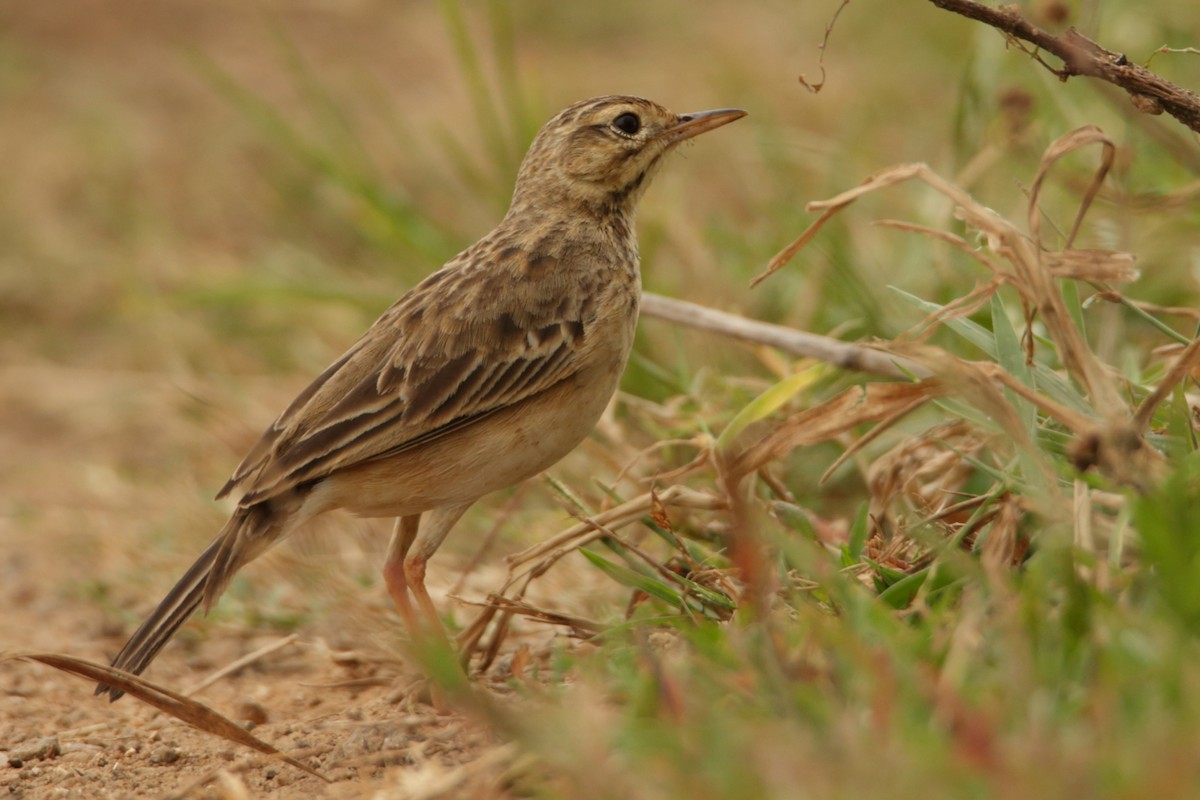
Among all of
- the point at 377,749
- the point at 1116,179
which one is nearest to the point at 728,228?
the point at 1116,179

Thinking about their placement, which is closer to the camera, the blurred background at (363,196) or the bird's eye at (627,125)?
the bird's eye at (627,125)

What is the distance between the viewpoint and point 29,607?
17.9 ft

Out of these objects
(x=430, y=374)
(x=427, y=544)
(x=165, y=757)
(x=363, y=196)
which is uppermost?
(x=363, y=196)

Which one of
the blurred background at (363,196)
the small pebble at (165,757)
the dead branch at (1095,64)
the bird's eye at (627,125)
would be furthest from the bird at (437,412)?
the dead branch at (1095,64)

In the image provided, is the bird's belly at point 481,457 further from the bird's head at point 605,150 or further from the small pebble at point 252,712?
the bird's head at point 605,150

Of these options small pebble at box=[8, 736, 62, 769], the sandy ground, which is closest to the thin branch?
the sandy ground

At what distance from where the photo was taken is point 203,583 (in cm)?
407

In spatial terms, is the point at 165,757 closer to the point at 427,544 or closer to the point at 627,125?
the point at 427,544

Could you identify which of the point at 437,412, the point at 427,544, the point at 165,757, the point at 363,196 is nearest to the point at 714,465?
the point at 437,412

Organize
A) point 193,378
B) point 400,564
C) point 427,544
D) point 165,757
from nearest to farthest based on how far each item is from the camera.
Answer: point 165,757 → point 427,544 → point 400,564 → point 193,378

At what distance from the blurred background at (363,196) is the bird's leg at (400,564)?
511 mm

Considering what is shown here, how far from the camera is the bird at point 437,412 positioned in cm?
407

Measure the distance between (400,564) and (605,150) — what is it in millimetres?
1537

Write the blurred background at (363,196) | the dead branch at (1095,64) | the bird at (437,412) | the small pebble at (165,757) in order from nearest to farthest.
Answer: the dead branch at (1095,64) < the small pebble at (165,757) < the bird at (437,412) < the blurred background at (363,196)
